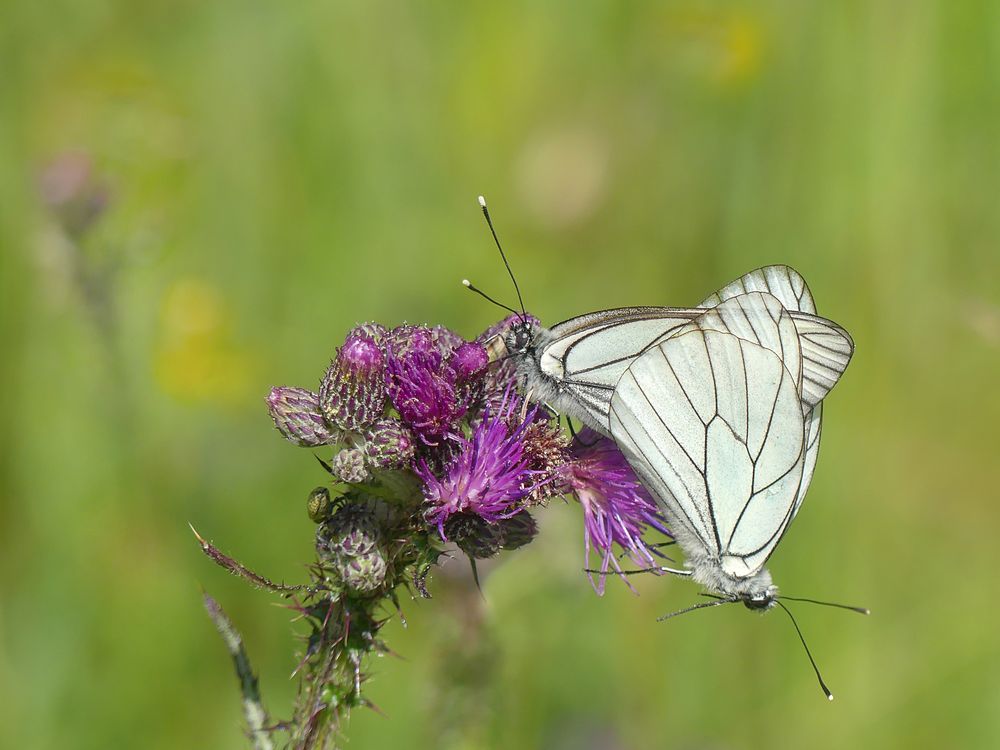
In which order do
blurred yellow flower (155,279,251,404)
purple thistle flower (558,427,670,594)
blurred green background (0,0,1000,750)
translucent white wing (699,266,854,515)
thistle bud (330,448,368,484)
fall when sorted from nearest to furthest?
thistle bud (330,448,368,484)
purple thistle flower (558,427,670,594)
translucent white wing (699,266,854,515)
blurred green background (0,0,1000,750)
blurred yellow flower (155,279,251,404)

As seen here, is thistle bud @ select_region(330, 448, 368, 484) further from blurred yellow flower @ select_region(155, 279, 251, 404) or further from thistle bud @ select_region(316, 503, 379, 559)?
blurred yellow flower @ select_region(155, 279, 251, 404)

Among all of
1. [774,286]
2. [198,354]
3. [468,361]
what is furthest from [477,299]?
[468,361]

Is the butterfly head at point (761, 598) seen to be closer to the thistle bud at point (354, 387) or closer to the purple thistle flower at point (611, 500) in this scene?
the purple thistle flower at point (611, 500)

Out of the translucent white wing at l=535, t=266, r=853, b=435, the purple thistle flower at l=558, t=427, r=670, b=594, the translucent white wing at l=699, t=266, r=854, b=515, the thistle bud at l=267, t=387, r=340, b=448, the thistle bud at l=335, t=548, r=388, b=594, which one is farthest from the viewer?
the translucent white wing at l=699, t=266, r=854, b=515

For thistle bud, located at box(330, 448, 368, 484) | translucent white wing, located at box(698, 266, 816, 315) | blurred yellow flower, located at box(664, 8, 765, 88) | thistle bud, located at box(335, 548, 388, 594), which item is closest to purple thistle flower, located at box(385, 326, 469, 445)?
thistle bud, located at box(330, 448, 368, 484)

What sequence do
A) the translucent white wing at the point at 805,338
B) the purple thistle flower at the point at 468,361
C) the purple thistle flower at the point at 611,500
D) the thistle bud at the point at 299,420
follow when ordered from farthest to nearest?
the translucent white wing at the point at 805,338, the purple thistle flower at the point at 611,500, the purple thistle flower at the point at 468,361, the thistle bud at the point at 299,420

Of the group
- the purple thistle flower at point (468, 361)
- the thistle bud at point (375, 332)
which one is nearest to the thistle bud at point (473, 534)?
the purple thistle flower at point (468, 361)
